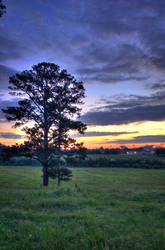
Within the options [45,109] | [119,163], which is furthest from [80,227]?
[119,163]

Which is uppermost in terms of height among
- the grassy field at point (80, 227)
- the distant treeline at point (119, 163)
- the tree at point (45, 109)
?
the tree at point (45, 109)

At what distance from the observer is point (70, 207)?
388 inches

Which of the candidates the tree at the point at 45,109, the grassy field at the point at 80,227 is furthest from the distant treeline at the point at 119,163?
the grassy field at the point at 80,227

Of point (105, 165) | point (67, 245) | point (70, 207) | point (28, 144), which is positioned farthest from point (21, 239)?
point (105, 165)

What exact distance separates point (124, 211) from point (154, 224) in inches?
81.5

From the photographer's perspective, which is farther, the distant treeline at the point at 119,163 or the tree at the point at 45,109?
the distant treeline at the point at 119,163

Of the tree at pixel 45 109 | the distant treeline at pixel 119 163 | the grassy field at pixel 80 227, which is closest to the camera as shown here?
the grassy field at pixel 80 227

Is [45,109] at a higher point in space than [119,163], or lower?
higher

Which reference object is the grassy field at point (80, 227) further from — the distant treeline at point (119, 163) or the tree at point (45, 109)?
the distant treeline at point (119, 163)

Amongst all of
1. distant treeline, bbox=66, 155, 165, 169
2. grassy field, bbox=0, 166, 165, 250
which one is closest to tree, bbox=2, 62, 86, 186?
grassy field, bbox=0, 166, 165, 250

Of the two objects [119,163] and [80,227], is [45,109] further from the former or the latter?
[119,163]

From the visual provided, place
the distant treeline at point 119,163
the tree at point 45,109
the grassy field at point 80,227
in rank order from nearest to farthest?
the grassy field at point 80,227 < the tree at point 45,109 < the distant treeline at point 119,163

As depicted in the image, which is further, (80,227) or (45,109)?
(45,109)

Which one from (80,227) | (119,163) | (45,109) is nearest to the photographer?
(80,227)
